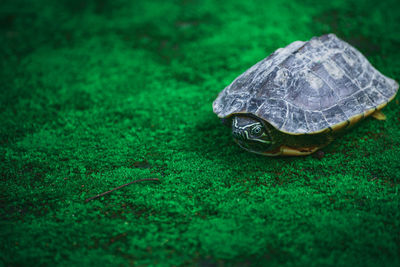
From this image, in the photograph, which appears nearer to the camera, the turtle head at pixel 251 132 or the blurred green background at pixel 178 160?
the blurred green background at pixel 178 160

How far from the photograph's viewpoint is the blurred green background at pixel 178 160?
2.67 m

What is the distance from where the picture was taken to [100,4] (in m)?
7.52

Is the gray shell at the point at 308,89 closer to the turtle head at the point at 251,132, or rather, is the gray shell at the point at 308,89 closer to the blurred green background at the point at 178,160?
the turtle head at the point at 251,132

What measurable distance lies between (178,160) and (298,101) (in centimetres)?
147

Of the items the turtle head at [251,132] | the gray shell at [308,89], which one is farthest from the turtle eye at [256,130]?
the gray shell at [308,89]

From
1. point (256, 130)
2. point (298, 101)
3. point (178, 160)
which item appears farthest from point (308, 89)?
point (178, 160)

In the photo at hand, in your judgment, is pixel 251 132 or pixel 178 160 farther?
pixel 178 160

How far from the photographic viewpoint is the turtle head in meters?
3.28

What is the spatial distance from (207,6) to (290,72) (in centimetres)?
416

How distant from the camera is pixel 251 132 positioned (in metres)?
3.29

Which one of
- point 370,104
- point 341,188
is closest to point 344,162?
point 341,188

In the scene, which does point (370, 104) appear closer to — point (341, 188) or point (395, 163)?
point (395, 163)

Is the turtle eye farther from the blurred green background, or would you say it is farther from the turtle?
the blurred green background

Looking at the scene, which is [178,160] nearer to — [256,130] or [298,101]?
[256,130]
